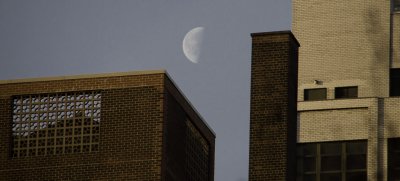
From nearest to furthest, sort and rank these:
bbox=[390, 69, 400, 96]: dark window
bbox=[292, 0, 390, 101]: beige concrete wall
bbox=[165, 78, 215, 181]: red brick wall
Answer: bbox=[165, 78, 215, 181]: red brick wall < bbox=[292, 0, 390, 101]: beige concrete wall < bbox=[390, 69, 400, 96]: dark window

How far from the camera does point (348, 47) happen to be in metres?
79.1

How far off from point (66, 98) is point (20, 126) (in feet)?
7.38

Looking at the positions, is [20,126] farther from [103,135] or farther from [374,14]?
[374,14]

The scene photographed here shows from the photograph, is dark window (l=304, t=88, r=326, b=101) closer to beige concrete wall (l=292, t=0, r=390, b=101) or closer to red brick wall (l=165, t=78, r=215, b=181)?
beige concrete wall (l=292, t=0, r=390, b=101)

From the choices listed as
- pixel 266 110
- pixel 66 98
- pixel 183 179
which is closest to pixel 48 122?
pixel 66 98

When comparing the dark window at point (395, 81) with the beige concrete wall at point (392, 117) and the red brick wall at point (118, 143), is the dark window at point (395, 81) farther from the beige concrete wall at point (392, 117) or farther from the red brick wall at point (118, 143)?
the red brick wall at point (118, 143)

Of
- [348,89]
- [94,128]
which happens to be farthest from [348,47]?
[94,128]

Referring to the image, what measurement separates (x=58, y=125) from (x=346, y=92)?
19057 mm

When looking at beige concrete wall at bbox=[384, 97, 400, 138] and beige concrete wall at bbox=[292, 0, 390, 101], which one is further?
beige concrete wall at bbox=[292, 0, 390, 101]

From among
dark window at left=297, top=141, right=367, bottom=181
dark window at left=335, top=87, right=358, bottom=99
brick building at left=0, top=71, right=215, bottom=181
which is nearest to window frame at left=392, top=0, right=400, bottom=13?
dark window at left=335, top=87, right=358, bottom=99

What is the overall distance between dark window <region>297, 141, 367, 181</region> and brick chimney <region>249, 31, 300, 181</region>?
1711 cm

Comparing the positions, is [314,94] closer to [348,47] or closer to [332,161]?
[348,47]

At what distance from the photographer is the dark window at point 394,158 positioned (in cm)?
7462

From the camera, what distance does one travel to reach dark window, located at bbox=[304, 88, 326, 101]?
78.4 m
